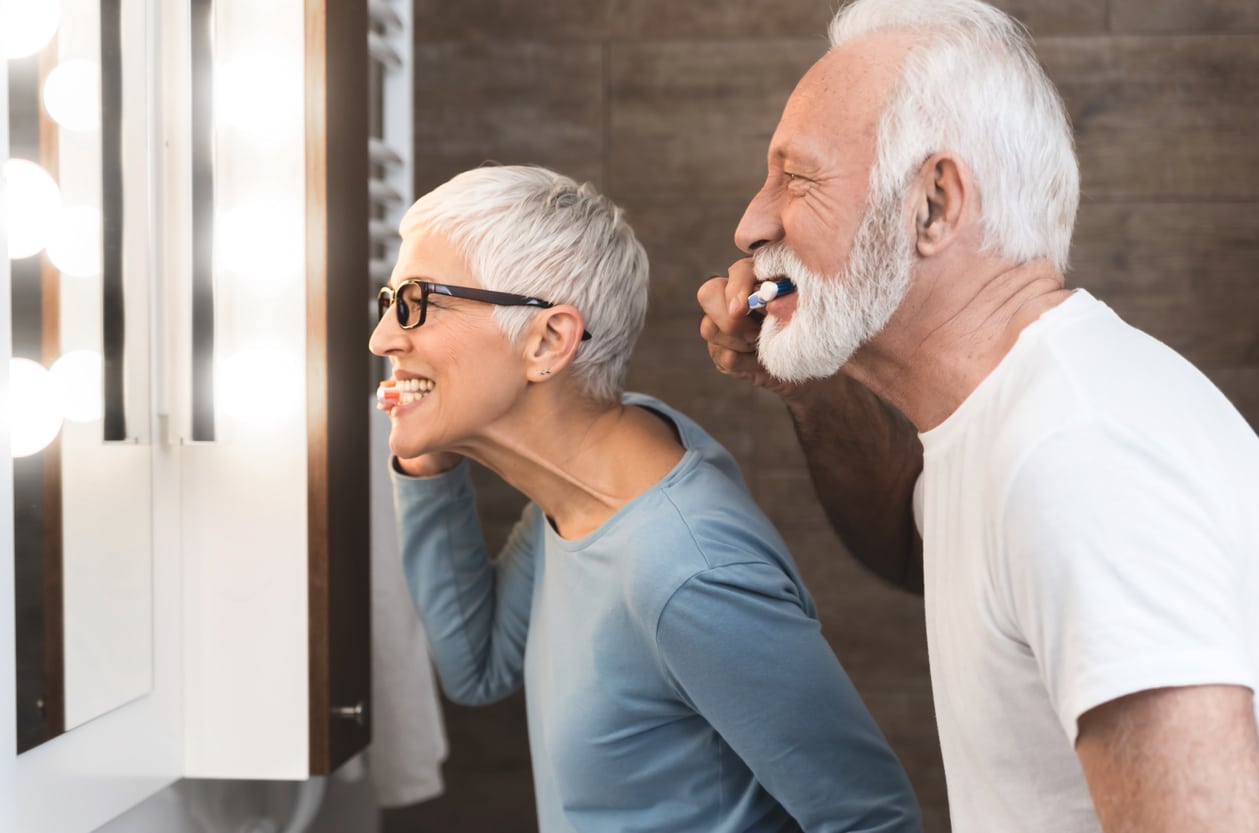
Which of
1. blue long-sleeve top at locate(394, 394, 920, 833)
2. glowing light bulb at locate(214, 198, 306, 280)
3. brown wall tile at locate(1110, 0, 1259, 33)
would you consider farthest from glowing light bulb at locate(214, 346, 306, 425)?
brown wall tile at locate(1110, 0, 1259, 33)

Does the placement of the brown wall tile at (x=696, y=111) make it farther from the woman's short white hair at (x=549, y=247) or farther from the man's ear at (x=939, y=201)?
the man's ear at (x=939, y=201)

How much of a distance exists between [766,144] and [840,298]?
1.36 m

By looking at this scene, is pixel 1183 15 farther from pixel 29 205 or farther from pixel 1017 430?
pixel 29 205

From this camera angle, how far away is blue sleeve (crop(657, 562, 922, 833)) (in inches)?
37.0

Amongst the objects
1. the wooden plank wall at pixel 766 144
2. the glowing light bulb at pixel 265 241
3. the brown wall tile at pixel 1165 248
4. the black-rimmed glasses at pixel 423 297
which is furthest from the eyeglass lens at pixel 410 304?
the brown wall tile at pixel 1165 248

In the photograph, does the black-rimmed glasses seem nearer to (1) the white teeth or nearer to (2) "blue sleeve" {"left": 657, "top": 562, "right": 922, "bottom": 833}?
(1) the white teeth

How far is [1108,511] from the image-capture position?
577mm

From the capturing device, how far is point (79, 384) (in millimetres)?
940

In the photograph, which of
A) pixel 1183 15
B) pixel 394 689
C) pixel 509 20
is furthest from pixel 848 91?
pixel 1183 15

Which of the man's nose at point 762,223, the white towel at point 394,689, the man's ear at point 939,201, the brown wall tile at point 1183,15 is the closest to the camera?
the man's ear at point 939,201

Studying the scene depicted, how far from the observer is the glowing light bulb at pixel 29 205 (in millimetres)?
834

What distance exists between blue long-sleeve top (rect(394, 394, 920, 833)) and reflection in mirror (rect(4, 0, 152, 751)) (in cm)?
39

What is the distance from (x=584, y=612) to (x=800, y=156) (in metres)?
0.45

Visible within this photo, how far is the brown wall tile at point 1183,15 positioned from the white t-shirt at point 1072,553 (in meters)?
1.57
